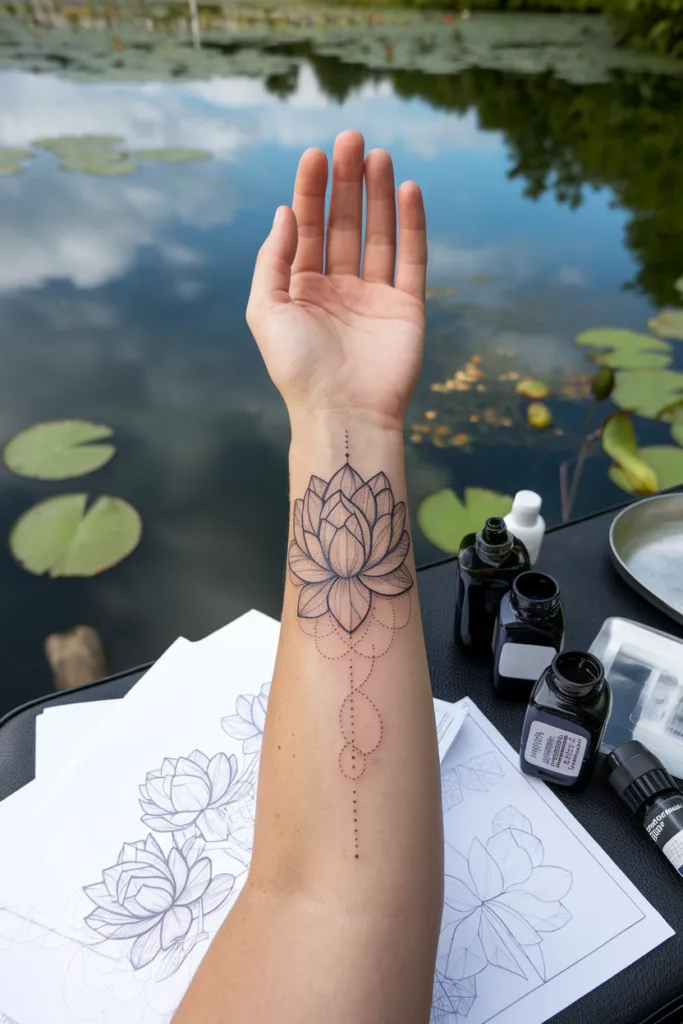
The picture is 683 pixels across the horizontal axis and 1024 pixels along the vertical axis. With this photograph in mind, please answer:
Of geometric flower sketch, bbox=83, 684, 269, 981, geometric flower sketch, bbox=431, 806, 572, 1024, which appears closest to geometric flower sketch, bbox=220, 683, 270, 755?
geometric flower sketch, bbox=83, 684, 269, 981

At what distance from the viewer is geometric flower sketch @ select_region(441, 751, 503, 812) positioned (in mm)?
657

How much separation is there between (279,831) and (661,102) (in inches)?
204

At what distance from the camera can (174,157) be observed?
Answer: 3.51 m

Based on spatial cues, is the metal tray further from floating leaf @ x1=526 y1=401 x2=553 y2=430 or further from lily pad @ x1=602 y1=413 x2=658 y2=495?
floating leaf @ x1=526 y1=401 x2=553 y2=430

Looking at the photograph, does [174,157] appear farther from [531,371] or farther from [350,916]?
[350,916]

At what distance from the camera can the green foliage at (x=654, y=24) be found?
197 inches

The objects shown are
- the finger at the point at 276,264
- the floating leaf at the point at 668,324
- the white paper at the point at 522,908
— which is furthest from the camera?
the floating leaf at the point at 668,324

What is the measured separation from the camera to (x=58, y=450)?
1.87m

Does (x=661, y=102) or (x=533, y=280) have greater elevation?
(x=661, y=102)

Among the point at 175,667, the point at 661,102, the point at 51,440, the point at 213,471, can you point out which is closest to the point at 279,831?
the point at 175,667

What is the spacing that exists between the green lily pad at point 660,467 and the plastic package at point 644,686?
111 centimetres

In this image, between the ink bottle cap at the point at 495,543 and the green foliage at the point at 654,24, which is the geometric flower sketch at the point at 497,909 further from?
the green foliage at the point at 654,24

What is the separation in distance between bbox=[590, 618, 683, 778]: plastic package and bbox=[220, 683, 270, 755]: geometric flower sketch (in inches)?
14.1

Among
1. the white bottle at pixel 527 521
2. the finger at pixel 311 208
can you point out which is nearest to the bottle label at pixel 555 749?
the white bottle at pixel 527 521
